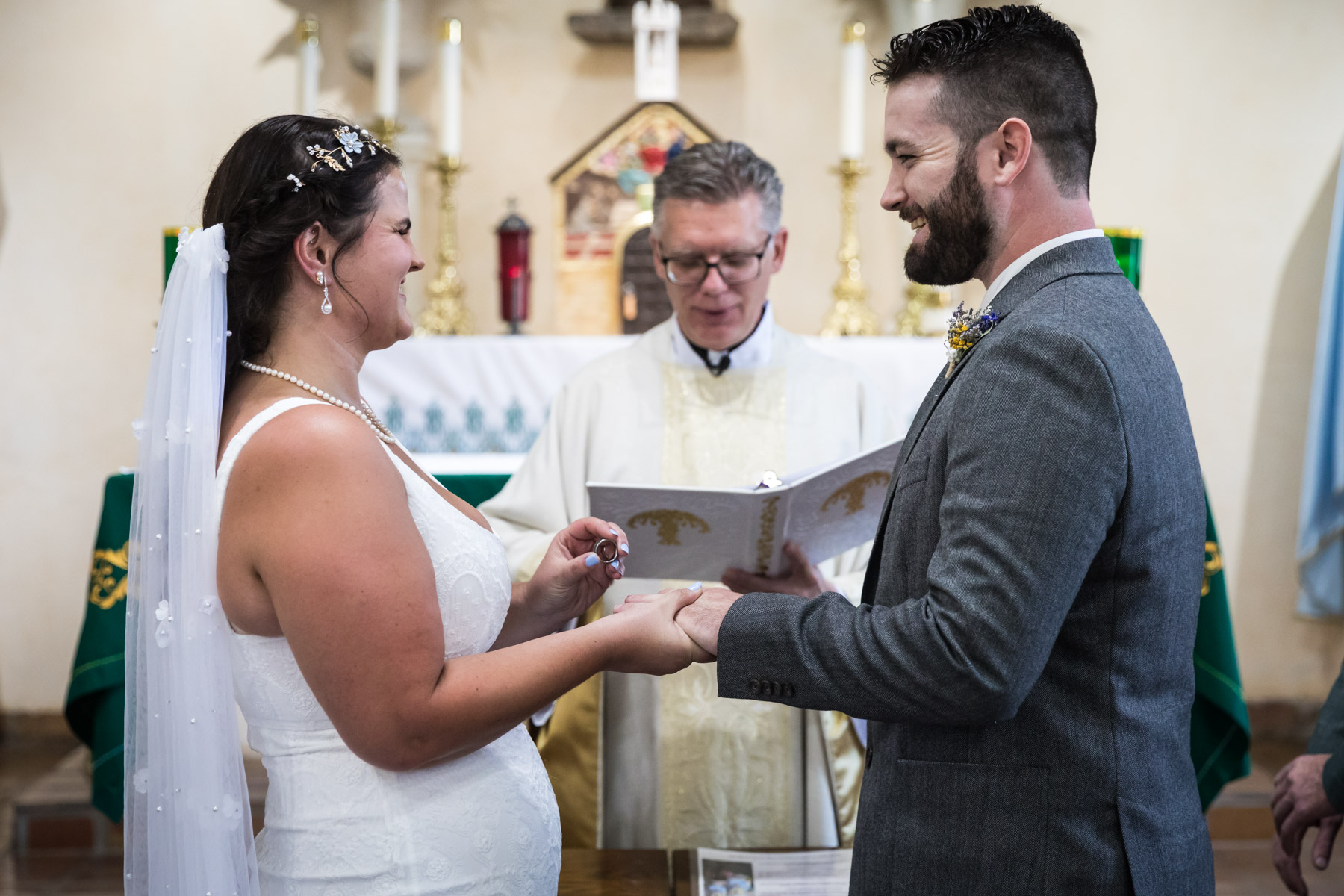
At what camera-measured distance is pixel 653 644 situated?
1.67 m

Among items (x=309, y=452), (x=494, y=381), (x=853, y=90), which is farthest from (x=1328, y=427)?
(x=309, y=452)

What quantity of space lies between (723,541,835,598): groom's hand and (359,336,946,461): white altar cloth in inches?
61.2

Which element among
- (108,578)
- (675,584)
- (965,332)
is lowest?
(108,578)

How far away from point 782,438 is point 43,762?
13.0 ft

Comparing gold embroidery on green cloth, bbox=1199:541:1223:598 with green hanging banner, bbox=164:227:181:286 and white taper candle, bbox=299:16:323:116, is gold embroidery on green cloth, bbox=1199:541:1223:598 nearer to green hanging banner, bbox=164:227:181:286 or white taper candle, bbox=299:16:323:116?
green hanging banner, bbox=164:227:181:286

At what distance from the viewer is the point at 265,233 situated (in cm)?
164

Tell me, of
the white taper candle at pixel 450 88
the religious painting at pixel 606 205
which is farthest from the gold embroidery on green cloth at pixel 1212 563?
the white taper candle at pixel 450 88

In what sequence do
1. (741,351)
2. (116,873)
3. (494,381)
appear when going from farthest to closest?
(116,873) < (494,381) < (741,351)

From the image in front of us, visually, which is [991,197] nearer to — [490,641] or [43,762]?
[490,641]

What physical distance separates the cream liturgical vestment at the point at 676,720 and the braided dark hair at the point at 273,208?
3.60ft

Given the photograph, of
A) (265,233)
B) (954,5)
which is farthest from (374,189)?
(954,5)

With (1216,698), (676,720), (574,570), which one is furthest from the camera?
(1216,698)

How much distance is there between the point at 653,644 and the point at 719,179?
4.96 ft

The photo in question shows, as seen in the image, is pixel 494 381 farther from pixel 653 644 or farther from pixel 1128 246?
pixel 653 644
